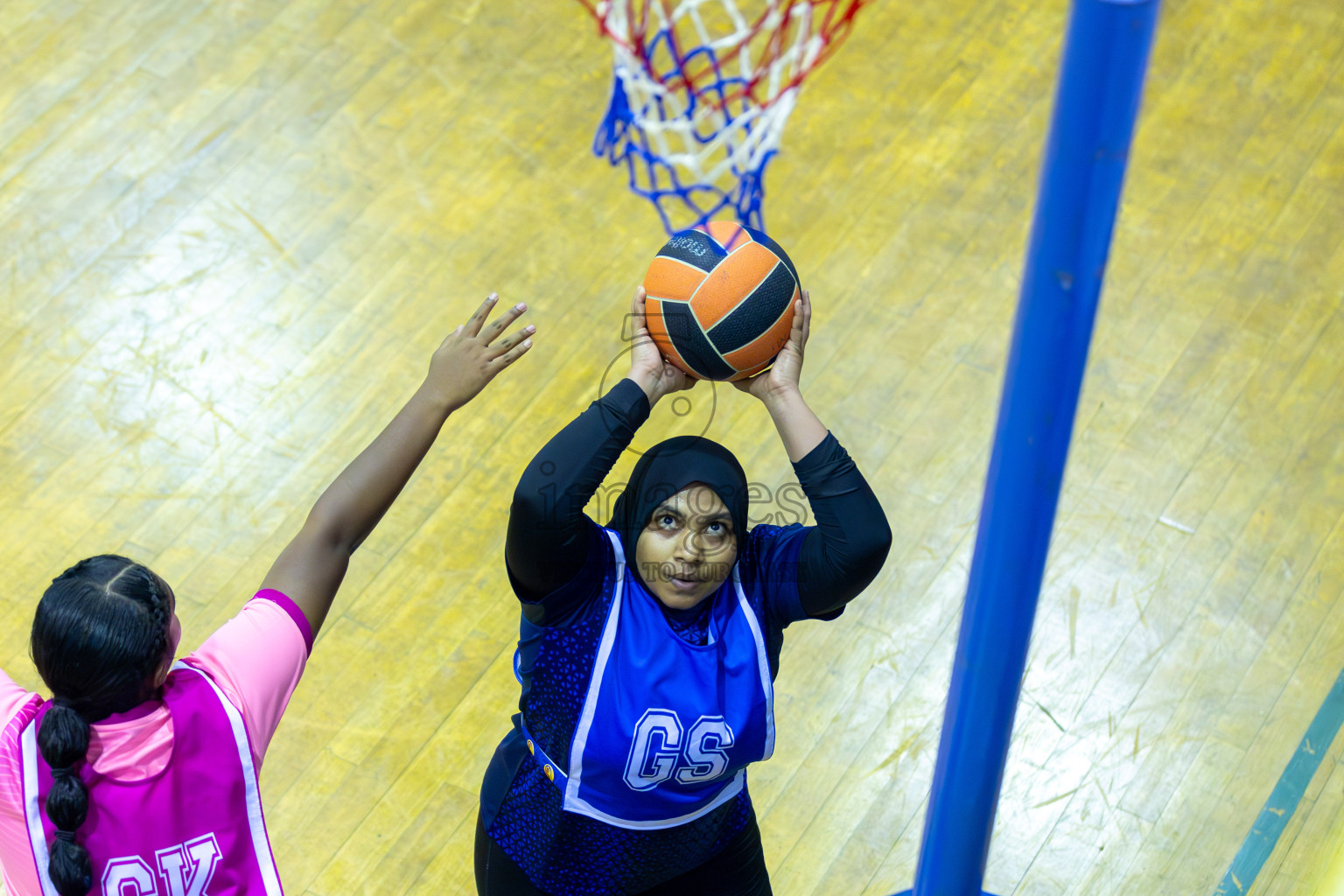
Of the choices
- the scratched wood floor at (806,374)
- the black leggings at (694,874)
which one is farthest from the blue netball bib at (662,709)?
the scratched wood floor at (806,374)

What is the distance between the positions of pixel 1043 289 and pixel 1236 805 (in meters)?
2.28

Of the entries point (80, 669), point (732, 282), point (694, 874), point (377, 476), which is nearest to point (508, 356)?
point (377, 476)

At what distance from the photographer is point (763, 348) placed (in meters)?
2.34

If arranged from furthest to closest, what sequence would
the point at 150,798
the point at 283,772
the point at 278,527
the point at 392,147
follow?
the point at 392,147 < the point at 278,527 < the point at 283,772 < the point at 150,798

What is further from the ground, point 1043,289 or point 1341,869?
point 1043,289

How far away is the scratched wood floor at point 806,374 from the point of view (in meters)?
3.39

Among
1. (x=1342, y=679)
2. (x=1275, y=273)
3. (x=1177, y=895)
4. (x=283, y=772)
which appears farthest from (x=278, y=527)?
(x=1275, y=273)

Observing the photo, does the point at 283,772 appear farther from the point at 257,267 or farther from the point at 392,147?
the point at 392,147

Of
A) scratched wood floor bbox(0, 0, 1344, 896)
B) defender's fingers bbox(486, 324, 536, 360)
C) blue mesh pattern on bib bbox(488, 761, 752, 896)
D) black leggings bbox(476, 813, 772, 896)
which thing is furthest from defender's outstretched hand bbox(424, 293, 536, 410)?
scratched wood floor bbox(0, 0, 1344, 896)

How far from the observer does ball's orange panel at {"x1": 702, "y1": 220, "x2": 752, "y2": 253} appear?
2.41 m

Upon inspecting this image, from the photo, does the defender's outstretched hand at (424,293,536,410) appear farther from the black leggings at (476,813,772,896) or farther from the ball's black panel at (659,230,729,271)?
the black leggings at (476,813,772,896)

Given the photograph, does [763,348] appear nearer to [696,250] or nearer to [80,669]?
[696,250]

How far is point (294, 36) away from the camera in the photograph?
199 inches

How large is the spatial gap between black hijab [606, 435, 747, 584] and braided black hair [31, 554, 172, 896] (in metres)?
0.77
